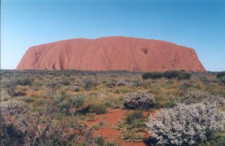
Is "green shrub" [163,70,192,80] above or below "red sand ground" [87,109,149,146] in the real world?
above

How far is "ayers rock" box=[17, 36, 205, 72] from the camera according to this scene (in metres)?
79.6

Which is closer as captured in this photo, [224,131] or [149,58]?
[224,131]

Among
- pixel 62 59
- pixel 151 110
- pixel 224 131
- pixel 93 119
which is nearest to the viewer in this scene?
pixel 224 131

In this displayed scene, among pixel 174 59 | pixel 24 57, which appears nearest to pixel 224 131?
pixel 174 59

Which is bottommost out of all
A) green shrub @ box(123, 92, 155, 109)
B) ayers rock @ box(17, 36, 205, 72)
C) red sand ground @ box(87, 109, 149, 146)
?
red sand ground @ box(87, 109, 149, 146)

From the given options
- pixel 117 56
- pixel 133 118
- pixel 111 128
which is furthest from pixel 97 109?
pixel 117 56

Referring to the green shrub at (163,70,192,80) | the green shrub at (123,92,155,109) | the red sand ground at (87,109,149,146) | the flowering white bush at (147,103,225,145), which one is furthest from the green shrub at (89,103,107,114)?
the green shrub at (163,70,192,80)

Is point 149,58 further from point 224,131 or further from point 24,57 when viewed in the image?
point 224,131

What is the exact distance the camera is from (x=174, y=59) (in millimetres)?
83625

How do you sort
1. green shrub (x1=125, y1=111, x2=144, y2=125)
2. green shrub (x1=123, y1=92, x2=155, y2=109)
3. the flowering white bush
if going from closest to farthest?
1. the flowering white bush
2. green shrub (x1=125, y1=111, x2=144, y2=125)
3. green shrub (x1=123, y1=92, x2=155, y2=109)

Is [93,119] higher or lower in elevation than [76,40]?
lower

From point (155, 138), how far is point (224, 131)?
1.50 metres

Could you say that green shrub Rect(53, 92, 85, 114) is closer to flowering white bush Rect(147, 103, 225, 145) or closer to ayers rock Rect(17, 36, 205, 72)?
flowering white bush Rect(147, 103, 225, 145)

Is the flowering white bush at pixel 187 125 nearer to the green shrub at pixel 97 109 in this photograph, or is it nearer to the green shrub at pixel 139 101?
the green shrub at pixel 97 109
